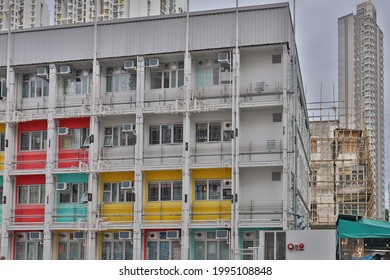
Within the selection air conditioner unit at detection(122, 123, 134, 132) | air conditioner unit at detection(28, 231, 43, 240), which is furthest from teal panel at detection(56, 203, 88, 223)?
air conditioner unit at detection(122, 123, 134, 132)

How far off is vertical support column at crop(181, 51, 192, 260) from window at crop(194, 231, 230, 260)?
1.08ft

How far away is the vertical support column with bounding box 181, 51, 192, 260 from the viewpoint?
43.8 ft

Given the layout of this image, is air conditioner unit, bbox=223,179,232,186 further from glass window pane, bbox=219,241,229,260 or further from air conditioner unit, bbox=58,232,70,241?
air conditioner unit, bbox=58,232,70,241

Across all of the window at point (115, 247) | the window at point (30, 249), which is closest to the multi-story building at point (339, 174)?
the window at point (115, 247)

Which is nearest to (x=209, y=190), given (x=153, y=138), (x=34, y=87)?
(x=153, y=138)

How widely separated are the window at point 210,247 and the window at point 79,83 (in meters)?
3.94

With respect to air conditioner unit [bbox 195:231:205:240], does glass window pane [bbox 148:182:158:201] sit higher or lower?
higher

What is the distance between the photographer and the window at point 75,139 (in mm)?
14711

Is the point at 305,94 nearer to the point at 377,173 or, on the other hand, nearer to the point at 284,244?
the point at 377,173

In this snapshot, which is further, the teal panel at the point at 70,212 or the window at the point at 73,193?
the window at the point at 73,193

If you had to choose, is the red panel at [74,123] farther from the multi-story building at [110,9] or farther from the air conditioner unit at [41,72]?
the multi-story building at [110,9]
